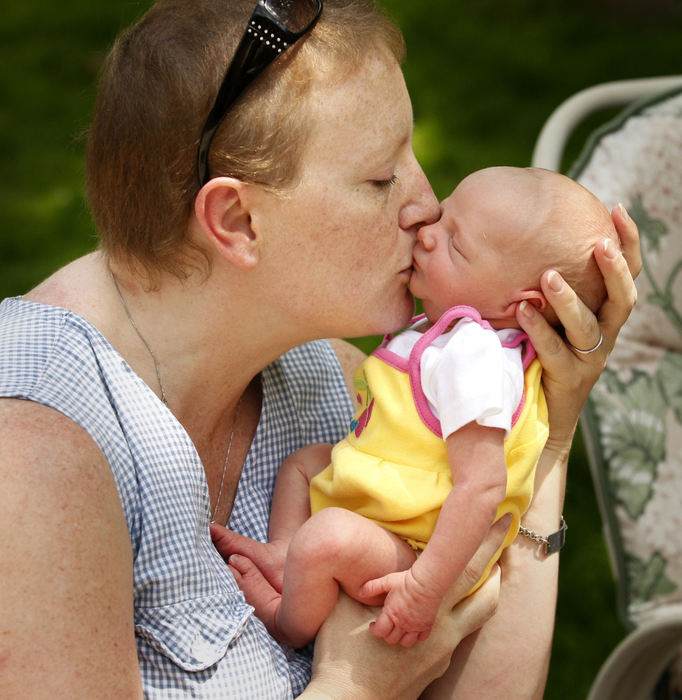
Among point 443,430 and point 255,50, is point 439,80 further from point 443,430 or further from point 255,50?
point 443,430

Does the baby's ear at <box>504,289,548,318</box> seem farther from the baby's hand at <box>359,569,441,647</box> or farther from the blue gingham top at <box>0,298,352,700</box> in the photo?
the blue gingham top at <box>0,298,352,700</box>

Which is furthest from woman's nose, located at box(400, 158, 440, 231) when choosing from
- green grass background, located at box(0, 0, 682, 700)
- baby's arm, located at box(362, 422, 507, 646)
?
green grass background, located at box(0, 0, 682, 700)

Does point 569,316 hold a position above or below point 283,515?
above

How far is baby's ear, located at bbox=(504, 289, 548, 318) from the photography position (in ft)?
6.69

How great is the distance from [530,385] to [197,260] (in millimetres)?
741

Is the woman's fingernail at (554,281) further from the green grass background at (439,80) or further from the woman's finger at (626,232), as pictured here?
the green grass background at (439,80)

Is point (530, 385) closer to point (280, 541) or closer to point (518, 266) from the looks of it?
point (518, 266)

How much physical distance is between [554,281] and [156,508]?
89cm

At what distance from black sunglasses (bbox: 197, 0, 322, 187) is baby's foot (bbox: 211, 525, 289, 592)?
0.81m

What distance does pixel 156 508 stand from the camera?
1.89 meters

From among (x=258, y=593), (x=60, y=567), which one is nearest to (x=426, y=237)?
(x=258, y=593)

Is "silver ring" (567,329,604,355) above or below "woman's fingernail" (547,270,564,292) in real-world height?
below

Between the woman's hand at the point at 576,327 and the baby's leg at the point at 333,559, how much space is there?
497mm

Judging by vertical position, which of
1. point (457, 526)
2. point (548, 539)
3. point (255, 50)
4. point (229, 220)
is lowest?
point (548, 539)
